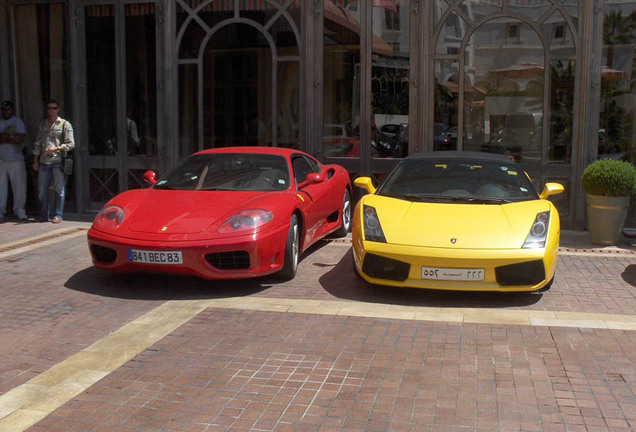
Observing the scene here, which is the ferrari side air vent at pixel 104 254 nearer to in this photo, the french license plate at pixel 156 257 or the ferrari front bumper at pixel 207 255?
the ferrari front bumper at pixel 207 255

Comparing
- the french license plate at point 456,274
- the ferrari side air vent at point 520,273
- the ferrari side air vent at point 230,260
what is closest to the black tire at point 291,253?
the ferrari side air vent at point 230,260

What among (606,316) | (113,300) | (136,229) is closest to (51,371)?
(113,300)

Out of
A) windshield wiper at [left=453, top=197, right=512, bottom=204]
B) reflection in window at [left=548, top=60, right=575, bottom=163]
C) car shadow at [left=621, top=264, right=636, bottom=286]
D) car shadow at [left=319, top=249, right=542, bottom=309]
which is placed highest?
reflection in window at [left=548, top=60, right=575, bottom=163]

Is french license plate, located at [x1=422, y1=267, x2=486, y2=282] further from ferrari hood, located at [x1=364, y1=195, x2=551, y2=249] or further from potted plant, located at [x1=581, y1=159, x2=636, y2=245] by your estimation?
potted plant, located at [x1=581, y1=159, x2=636, y2=245]

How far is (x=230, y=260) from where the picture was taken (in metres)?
6.65

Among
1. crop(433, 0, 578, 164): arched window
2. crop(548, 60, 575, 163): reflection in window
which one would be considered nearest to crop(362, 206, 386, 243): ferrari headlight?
crop(433, 0, 578, 164): arched window

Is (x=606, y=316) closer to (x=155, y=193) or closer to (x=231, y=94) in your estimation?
(x=155, y=193)

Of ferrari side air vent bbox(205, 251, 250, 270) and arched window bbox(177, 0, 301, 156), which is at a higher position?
arched window bbox(177, 0, 301, 156)

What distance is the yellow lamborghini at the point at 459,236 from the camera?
20.4ft

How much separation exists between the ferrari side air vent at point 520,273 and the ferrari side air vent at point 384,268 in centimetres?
82

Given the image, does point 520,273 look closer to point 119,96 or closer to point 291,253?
point 291,253

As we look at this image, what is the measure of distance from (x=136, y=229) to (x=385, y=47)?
6053mm

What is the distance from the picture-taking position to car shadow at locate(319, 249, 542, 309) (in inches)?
252

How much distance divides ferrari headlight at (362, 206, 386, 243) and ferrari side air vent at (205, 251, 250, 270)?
3.79 feet
